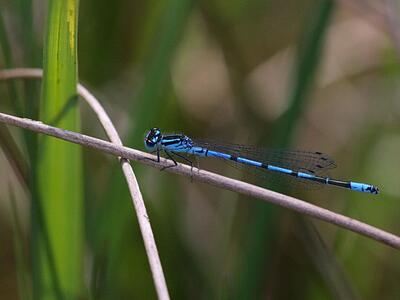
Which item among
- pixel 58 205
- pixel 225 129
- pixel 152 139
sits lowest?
pixel 58 205

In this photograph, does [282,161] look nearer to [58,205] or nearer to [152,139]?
[152,139]

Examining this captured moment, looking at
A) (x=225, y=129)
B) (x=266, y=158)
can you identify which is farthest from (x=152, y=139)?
(x=225, y=129)

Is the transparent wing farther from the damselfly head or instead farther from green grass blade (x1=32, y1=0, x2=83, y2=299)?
green grass blade (x1=32, y1=0, x2=83, y2=299)

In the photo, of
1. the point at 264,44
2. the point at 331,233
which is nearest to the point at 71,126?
the point at 331,233

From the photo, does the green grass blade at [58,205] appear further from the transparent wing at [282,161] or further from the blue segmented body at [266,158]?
the transparent wing at [282,161]

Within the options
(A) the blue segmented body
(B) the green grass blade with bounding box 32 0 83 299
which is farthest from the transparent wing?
(B) the green grass blade with bounding box 32 0 83 299

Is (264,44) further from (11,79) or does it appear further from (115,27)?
(11,79)
